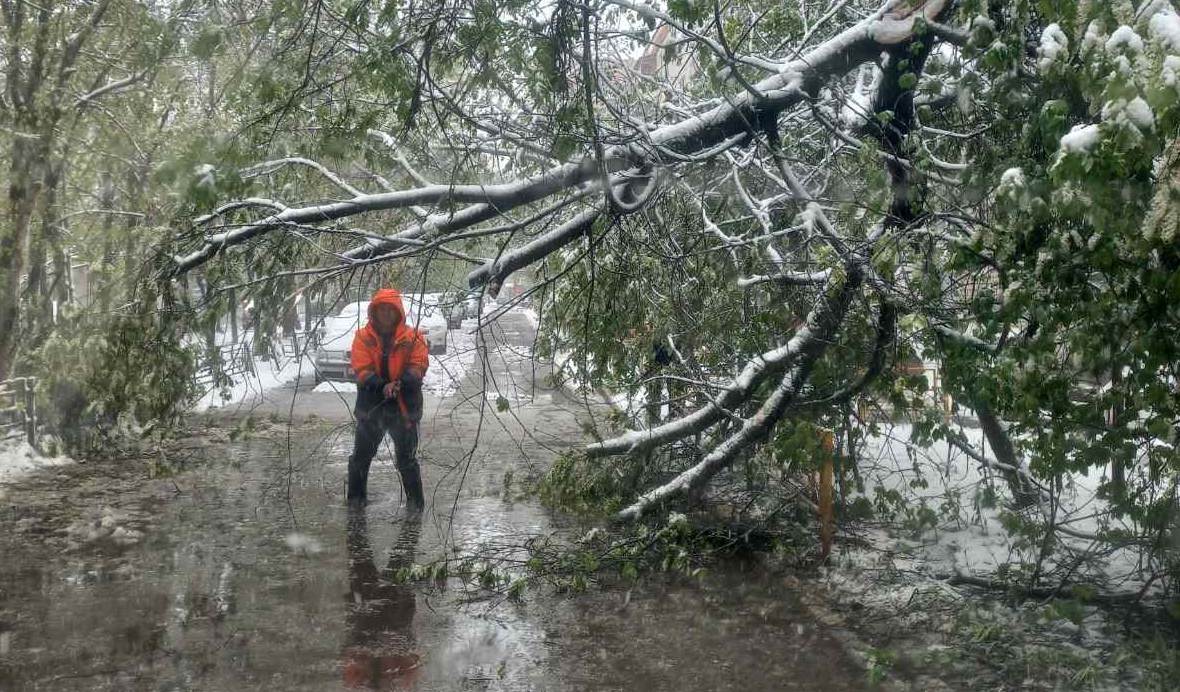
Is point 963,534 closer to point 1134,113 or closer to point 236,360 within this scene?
point 236,360

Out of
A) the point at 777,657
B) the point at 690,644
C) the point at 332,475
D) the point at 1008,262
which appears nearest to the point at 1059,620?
the point at 777,657

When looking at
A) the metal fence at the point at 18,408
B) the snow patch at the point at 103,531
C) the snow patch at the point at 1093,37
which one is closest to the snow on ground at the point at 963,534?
the snow patch at the point at 1093,37

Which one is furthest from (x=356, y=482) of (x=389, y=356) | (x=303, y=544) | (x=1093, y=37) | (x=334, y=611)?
(x=1093, y=37)

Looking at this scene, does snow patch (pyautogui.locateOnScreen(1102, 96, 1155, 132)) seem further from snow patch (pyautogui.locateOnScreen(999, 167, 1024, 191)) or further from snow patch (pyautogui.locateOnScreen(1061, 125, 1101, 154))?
snow patch (pyautogui.locateOnScreen(999, 167, 1024, 191))

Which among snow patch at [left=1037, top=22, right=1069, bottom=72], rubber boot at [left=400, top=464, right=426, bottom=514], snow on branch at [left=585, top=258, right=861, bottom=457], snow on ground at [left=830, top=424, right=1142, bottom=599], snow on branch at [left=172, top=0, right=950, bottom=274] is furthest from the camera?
rubber boot at [left=400, top=464, right=426, bottom=514]

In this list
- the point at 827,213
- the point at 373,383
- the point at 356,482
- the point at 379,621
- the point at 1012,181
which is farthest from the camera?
the point at 356,482

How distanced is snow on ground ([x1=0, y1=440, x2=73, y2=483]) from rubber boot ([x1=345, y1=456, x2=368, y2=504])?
3.64 metres

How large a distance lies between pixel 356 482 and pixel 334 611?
3018mm

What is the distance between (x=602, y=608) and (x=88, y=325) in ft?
17.3

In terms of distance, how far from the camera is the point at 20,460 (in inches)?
448

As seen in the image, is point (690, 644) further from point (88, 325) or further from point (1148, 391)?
point (88, 325)

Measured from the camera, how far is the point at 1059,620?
6254 mm

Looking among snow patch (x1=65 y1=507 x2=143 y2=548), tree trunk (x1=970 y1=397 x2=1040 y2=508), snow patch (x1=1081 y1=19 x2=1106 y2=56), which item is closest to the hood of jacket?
snow patch (x1=65 y1=507 x2=143 y2=548)

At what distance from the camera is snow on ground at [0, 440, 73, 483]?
10891 mm
